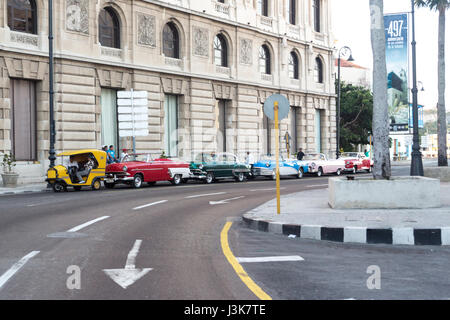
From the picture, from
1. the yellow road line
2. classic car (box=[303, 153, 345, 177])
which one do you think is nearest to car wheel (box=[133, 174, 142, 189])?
classic car (box=[303, 153, 345, 177])

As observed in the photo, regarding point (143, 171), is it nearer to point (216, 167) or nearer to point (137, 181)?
point (137, 181)

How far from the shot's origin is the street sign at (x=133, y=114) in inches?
1152

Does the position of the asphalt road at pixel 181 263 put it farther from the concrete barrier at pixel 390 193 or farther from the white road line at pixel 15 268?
the concrete barrier at pixel 390 193

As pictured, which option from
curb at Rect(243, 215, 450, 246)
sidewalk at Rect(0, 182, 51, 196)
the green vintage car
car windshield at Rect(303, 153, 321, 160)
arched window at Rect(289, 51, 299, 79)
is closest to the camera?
curb at Rect(243, 215, 450, 246)

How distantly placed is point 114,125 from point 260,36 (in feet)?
52.0

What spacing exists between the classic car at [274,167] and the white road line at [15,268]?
24179 mm

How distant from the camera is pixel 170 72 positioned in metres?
36.6

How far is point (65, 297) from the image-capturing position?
225 inches

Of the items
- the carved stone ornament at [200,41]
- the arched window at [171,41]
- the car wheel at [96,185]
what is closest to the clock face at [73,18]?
the arched window at [171,41]

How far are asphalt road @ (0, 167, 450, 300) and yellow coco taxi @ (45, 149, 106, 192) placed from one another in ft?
32.1

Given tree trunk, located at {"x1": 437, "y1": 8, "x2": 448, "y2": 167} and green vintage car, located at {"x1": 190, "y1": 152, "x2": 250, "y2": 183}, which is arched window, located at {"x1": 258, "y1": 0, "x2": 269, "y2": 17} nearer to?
green vintage car, located at {"x1": 190, "y1": 152, "x2": 250, "y2": 183}

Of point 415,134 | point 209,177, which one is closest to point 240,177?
point 209,177

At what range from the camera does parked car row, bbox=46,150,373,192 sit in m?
23.5

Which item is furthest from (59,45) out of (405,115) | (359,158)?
(359,158)
